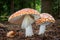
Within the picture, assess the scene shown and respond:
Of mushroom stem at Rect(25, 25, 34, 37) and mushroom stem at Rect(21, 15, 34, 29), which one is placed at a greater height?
mushroom stem at Rect(21, 15, 34, 29)

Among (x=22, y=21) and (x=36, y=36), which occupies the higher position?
(x=22, y=21)

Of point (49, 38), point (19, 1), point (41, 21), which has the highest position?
point (19, 1)

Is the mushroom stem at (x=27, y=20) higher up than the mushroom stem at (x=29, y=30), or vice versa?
the mushroom stem at (x=27, y=20)

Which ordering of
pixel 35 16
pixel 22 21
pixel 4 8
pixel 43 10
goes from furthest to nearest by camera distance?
1. pixel 4 8
2. pixel 43 10
3. pixel 22 21
4. pixel 35 16

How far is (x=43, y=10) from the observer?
7.82 m

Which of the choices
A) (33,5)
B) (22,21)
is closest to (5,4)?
(33,5)

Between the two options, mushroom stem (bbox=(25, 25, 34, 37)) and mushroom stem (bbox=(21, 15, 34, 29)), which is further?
mushroom stem (bbox=(25, 25, 34, 37))

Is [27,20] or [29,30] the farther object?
[29,30]

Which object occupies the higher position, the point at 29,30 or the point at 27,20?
the point at 27,20

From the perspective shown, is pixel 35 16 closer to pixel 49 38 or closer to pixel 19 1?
pixel 49 38

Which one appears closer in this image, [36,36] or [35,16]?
[35,16]

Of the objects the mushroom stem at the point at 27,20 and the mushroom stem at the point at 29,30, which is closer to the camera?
the mushroom stem at the point at 27,20

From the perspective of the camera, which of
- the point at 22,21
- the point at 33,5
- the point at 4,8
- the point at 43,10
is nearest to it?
the point at 22,21

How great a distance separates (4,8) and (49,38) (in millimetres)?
10354
